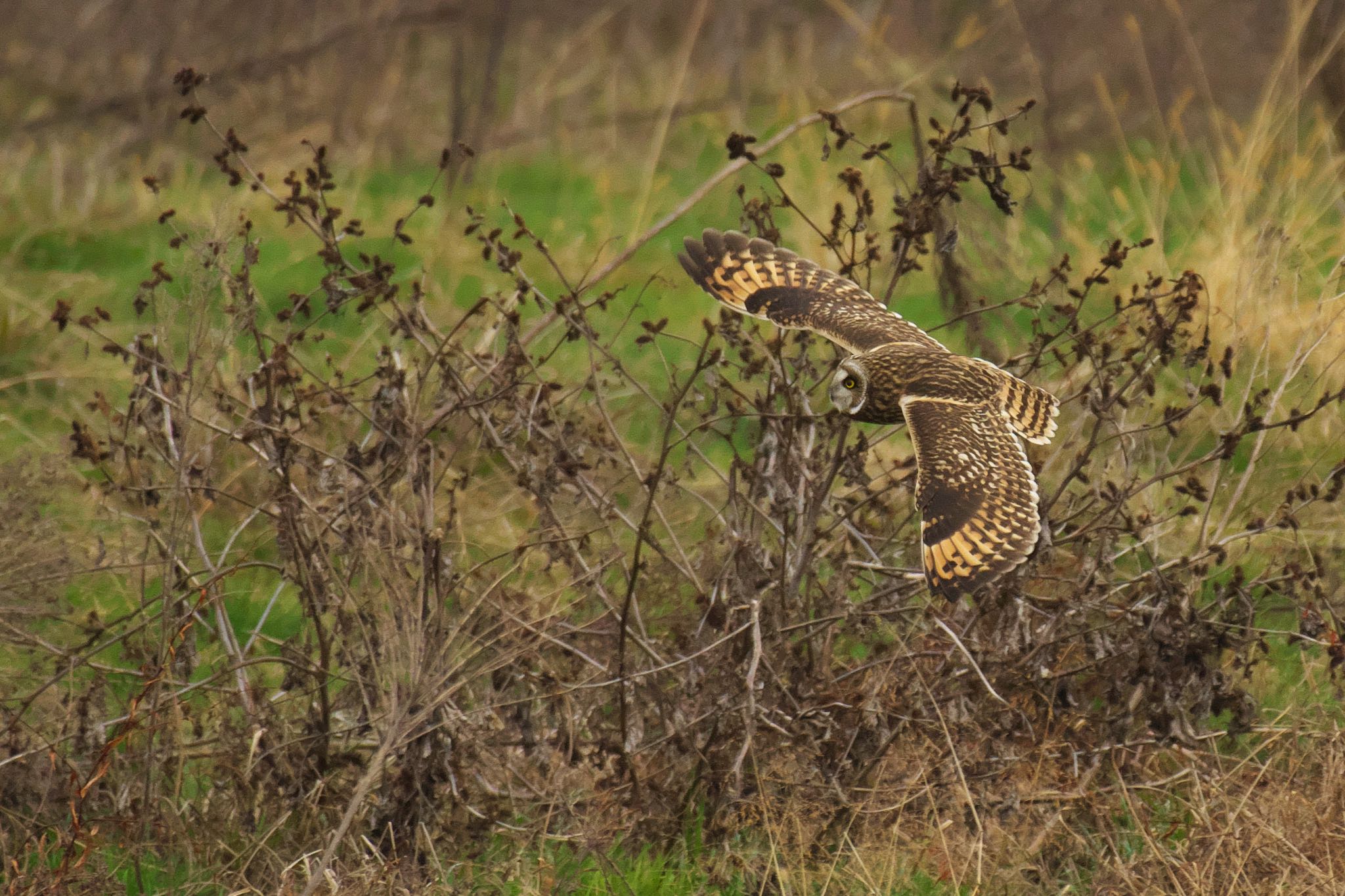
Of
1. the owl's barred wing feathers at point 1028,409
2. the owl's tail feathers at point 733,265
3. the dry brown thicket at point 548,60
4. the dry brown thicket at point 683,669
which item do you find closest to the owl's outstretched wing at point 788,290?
the owl's tail feathers at point 733,265

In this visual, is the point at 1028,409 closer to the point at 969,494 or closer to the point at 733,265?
the point at 969,494

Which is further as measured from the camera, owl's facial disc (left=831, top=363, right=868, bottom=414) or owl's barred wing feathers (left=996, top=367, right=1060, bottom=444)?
owl's barred wing feathers (left=996, top=367, right=1060, bottom=444)

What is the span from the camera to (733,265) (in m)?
4.81

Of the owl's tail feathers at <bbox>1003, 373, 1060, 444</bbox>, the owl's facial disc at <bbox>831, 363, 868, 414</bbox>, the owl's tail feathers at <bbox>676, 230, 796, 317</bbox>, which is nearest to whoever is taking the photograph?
the owl's facial disc at <bbox>831, 363, 868, 414</bbox>

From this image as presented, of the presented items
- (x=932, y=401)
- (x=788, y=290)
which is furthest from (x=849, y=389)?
(x=788, y=290)

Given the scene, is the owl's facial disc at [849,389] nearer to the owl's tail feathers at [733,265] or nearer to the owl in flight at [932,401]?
the owl in flight at [932,401]

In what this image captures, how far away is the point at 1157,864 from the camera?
12.4 ft

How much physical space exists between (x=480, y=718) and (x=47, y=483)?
1.24 metres

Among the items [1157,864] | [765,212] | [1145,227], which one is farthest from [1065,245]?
[1157,864]

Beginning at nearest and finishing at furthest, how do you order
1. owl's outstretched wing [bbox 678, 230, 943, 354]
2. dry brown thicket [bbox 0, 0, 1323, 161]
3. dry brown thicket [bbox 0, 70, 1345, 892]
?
dry brown thicket [bbox 0, 70, 1345, 892] < owl's outstretched wing [bbox 678, 230, 943, 354] < dry brown thicket [bbox 0, 0, 1323, 161]

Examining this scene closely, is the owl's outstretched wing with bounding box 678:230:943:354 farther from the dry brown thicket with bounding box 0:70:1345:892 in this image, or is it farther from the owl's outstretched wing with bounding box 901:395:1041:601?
the owl's outstretched wing with bounding box 901:395:1041:601

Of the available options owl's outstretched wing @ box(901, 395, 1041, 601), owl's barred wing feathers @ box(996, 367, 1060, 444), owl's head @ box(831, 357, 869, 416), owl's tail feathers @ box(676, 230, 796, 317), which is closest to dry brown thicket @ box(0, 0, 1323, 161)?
owl's tail feathers @ box(676, 230, 796, 317)

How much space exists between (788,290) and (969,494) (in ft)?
3.75

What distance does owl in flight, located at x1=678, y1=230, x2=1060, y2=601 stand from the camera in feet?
11.9
